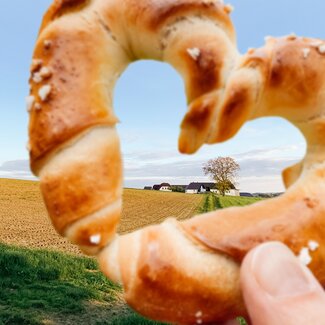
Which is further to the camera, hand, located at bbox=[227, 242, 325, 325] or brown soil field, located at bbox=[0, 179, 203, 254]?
brown soil field, located at bbox=[0, 179, 203, 254]

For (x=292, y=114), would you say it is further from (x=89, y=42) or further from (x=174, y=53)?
(x=89, y=42)

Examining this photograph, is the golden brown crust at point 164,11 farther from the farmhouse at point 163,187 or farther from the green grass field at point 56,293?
the farmhouse at point 163,187

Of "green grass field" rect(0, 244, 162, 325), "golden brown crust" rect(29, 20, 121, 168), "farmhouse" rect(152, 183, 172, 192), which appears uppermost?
"golden brown crust" rect(29, 20, 121, 168)

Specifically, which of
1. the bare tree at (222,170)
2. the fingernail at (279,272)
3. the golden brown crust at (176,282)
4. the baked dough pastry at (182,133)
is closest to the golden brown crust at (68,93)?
the baked dough pastry at (182,133)

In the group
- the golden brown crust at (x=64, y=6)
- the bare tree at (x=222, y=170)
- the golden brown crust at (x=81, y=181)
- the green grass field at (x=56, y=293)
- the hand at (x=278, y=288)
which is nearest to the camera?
the hand at (x=278, y=288)

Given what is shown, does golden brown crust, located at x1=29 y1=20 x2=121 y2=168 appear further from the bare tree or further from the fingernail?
the bare tree

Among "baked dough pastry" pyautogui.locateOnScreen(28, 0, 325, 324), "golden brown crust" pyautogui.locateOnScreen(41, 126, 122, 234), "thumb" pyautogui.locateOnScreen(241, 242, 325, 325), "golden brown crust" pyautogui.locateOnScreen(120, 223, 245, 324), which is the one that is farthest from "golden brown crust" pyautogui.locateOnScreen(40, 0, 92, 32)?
"thumb" pyautogui.locateOnScreen(241, 242, 325, 325)
